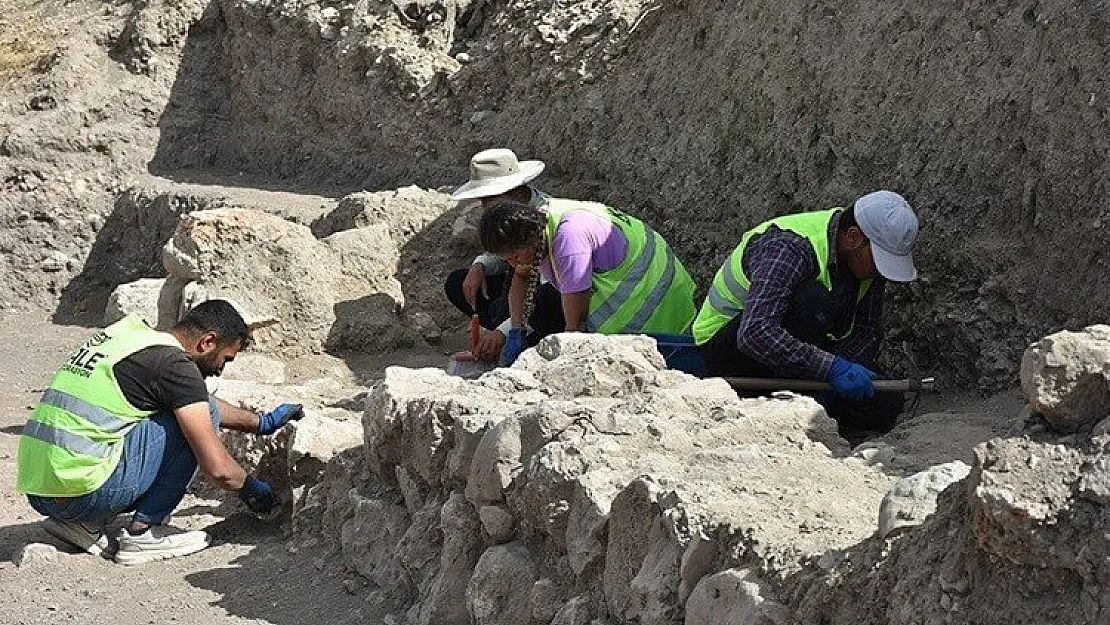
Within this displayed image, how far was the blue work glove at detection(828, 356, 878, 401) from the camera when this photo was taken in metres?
4.80

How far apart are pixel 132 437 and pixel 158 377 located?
25 centimetres

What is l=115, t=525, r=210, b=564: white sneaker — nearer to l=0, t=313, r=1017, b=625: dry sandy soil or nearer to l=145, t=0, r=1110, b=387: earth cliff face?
Answer: l=0, t=313, r=1017, b=625: dry sandy soil

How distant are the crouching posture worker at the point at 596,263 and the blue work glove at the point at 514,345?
0.24 meters

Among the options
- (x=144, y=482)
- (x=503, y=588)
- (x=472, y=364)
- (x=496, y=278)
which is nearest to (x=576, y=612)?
(x=503, y=588)

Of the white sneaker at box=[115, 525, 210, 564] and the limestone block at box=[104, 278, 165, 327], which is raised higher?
the limestone block at box=[104, 278, 165, 327]

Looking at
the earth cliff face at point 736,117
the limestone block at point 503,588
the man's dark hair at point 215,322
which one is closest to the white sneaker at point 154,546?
the man's dark hair at point 215,322

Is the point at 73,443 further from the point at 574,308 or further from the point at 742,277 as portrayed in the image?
the point at 742,277

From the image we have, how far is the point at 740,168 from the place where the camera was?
21.9 ft

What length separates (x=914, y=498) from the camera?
2750mm

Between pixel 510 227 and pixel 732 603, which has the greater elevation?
pixel 510 227

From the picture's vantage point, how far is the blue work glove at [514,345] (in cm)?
591

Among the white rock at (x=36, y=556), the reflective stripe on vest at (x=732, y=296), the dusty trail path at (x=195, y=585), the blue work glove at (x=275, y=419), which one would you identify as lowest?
the dusty trail path at (x=195, y=585)

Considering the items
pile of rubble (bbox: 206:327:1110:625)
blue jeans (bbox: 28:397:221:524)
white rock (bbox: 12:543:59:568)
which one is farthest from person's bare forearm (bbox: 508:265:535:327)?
white rock (bbox: 12:543:59:568)

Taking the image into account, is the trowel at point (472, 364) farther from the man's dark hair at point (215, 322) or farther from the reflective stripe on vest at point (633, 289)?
the man's dark hair at point (215, 322)
